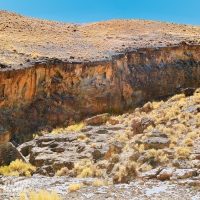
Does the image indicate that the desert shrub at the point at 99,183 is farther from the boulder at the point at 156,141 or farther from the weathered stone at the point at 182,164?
the boulder at the point at 156,141

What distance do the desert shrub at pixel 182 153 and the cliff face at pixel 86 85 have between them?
13823mm

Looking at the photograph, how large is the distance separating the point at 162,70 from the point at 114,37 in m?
10.8

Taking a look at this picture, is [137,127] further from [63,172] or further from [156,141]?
→ [63,172]

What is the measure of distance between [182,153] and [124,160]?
107 inches

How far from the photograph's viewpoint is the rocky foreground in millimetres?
9969

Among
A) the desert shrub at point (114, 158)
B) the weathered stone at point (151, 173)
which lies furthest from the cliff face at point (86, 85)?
the weathered stone at point (151, 173)

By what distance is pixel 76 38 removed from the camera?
40875mm

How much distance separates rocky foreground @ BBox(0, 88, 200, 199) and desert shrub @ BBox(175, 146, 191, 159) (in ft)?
0.13

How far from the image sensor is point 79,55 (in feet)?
102

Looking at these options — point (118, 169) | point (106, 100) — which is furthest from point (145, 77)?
point (118, 169)

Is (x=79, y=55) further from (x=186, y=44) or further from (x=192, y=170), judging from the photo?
(x=192, y=170)

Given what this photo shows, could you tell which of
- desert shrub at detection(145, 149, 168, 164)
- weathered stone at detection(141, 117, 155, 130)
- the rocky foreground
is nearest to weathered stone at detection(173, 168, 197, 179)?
the rocky foreground

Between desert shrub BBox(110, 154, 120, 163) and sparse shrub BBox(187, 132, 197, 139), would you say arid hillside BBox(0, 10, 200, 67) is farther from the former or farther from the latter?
sparse shrub BBox(187, 132, 197, 139)

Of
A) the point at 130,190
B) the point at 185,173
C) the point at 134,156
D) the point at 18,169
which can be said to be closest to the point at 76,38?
the point at 18,169
